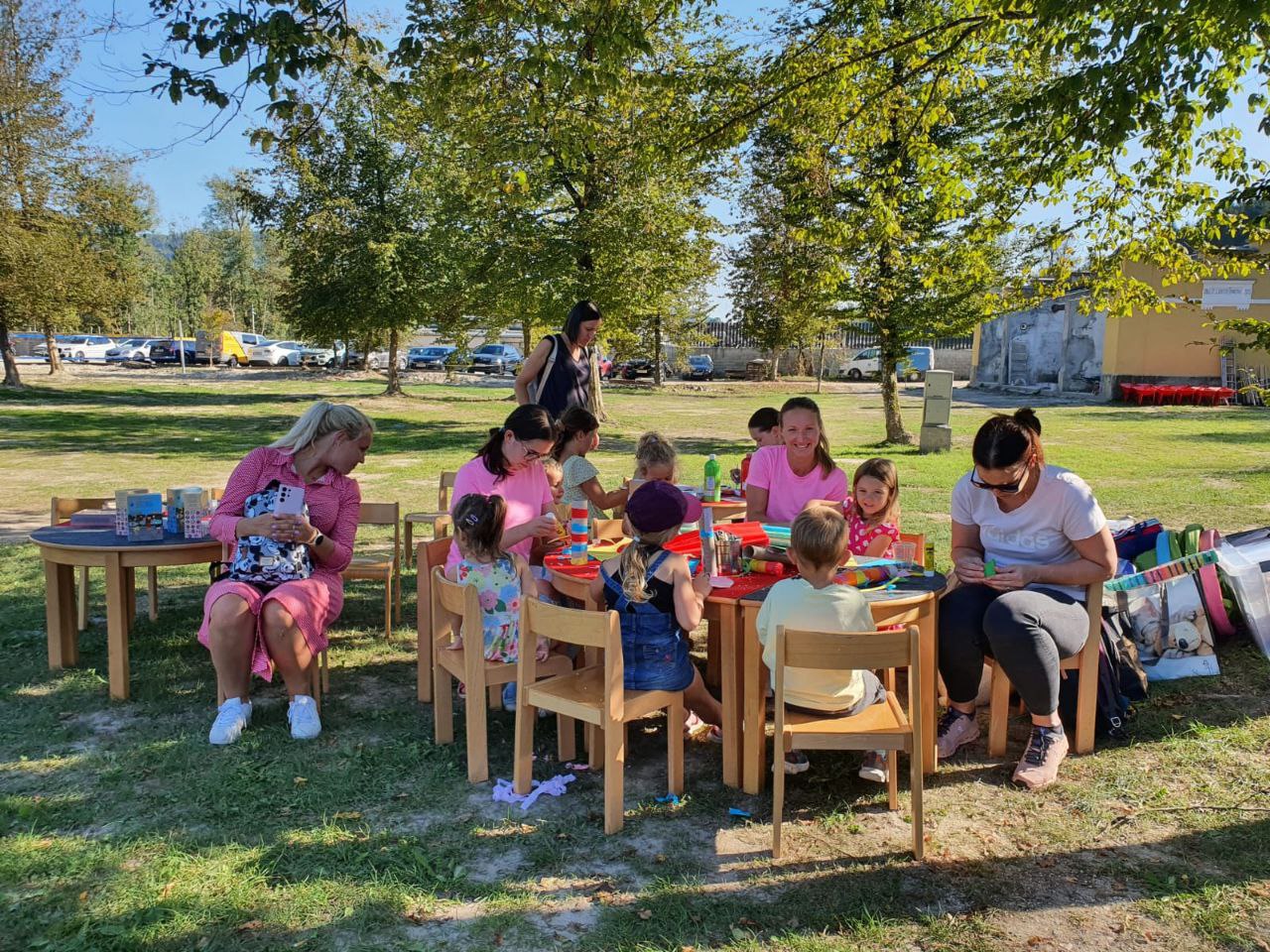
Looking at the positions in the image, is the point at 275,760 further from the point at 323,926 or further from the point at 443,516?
the point at 443,516

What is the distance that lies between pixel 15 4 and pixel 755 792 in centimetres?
2963

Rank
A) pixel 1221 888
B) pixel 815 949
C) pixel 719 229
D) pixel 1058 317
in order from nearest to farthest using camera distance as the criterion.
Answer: pixel 815 949 < pixel 1221 888 < pixel 719 229 < pixel 1058 317

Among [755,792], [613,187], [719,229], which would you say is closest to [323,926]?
[755,792]

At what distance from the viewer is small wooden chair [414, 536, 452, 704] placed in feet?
14.4

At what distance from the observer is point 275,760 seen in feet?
12.9

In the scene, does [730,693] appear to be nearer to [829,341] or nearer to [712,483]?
[712,483]

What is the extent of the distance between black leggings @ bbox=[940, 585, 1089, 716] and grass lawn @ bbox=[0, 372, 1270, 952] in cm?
36

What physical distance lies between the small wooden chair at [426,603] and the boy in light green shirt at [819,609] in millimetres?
1752

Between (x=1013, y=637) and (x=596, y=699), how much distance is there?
1.70 m

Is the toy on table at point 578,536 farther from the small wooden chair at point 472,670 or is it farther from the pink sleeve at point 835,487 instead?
the pink sleeve at point 835,487

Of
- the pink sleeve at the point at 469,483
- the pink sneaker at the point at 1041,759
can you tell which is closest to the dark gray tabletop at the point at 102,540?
the pink sleeve at the point at 469,483

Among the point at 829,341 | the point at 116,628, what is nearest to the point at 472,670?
the point at 116,628

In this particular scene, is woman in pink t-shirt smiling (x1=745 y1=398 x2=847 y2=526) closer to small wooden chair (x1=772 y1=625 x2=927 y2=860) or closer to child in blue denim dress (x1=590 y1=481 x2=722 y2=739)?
child in blue denim dress (x1=590 y1=481 x2=722 y2=739)

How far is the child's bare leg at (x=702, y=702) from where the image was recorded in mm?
4020
